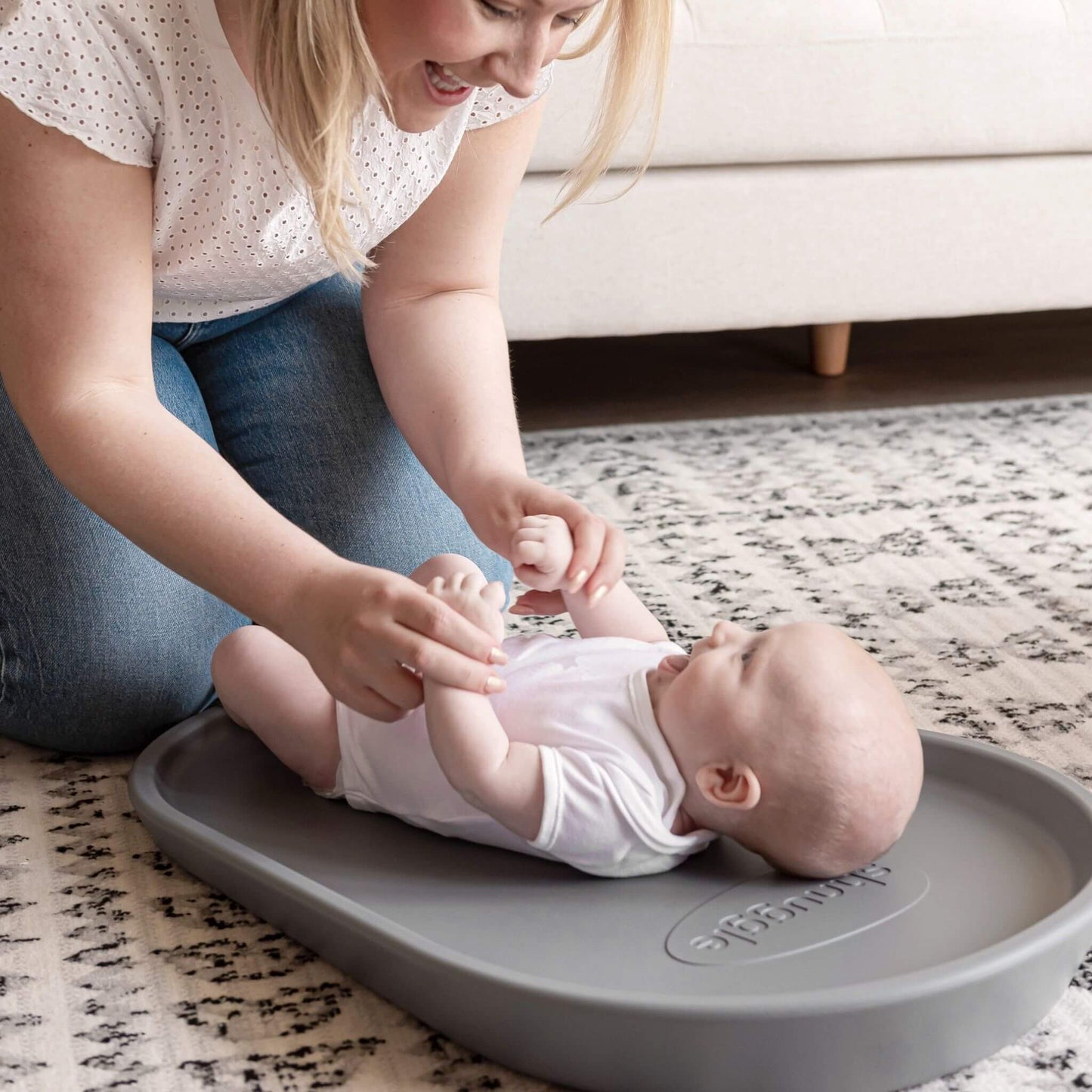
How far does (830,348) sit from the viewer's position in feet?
6.32

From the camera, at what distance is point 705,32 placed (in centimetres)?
155

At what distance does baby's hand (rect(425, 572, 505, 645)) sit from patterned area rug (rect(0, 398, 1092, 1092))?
7.5 inches

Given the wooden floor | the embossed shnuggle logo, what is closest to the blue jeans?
the embossed shnuggle logo

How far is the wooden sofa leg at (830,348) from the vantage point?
190cm

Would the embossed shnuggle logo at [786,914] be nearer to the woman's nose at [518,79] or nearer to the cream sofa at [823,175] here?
the woman's nose at [518,79]

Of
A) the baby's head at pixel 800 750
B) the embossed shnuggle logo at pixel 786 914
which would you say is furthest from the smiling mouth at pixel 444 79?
the embossed shnuggle logo at pixel 786 914

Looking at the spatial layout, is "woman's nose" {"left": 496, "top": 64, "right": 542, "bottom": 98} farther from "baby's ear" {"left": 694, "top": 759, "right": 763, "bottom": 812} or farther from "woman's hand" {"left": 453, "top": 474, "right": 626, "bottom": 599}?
"baby's ear" {"left": 694, "top": 759, "right": 763, "bottom": 812}

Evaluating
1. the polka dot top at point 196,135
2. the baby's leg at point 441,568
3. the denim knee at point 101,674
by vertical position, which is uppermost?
the polka dot top at point 196,135

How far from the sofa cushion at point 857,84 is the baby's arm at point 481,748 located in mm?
923

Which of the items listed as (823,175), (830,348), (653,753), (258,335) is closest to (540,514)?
(653,753)

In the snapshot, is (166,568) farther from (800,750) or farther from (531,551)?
(800,750)

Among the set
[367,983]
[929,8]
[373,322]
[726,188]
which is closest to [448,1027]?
[367,983]

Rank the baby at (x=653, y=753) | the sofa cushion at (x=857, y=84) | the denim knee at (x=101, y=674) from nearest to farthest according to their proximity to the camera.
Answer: the baby at (x=653, y=753) < the denim knee at (x=101, y=674) < the sofa cushion at (x=857, y=84)

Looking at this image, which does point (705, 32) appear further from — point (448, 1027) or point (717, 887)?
point (448, 1027)
